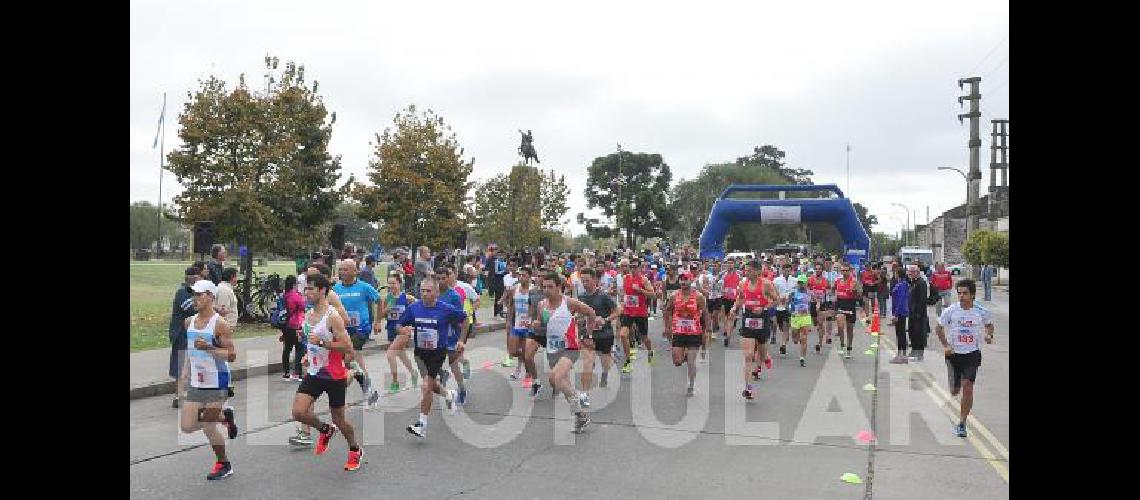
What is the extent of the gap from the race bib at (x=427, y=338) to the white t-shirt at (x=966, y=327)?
5070 millimetres

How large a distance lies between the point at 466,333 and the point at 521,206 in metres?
41.2

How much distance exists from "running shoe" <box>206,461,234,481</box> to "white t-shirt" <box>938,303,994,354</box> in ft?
22.0

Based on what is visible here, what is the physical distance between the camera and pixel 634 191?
8638 centimetres

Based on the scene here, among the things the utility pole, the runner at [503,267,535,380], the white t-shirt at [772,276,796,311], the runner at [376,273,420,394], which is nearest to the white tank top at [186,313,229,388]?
the runner at [376,273,420,394]

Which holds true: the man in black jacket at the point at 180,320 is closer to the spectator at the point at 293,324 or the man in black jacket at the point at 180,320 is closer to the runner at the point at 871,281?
the spectator at the point at 293,324

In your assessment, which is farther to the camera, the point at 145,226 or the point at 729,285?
the point at 145,226

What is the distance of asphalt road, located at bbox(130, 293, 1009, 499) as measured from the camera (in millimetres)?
6316

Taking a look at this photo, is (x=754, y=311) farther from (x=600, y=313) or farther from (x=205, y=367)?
(x=205, y=367)

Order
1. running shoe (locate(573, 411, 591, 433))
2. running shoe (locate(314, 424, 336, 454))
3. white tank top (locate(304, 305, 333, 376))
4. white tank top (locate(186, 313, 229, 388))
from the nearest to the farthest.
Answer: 1. white tank top (locate(186, 313, 229, 388))
2. white tank top (locate(304, 305, 333, 376))
3. running shoe (locate(314, 424, 336, 454))
4. running shoe (locate(573, 411, 591, 433))

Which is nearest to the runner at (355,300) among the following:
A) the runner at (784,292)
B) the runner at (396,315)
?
the runner at (396,315)

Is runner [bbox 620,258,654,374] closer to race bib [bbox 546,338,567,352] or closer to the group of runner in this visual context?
the group of runner

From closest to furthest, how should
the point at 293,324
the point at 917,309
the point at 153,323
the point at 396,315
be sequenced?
1. the point at 293,324
2. the point at 396,315
3. the point at 917,309
4. the point at 153,323

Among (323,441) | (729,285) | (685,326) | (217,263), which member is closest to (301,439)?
(323,441)
